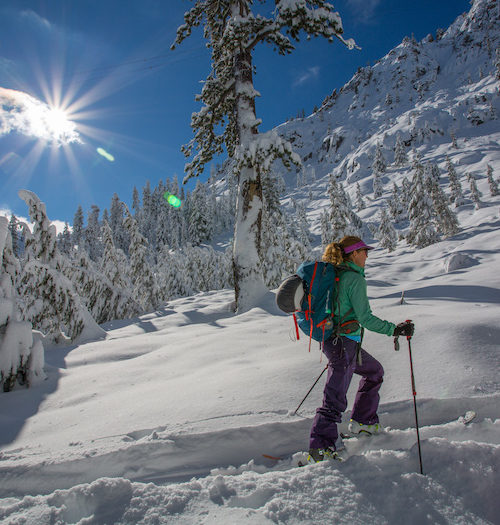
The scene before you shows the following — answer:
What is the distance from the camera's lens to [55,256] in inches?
385

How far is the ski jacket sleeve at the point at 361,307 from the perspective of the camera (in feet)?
8.01

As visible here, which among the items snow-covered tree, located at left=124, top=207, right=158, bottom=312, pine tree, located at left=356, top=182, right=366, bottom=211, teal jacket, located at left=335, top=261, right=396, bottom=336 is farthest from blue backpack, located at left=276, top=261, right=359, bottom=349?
pine tree, located at left=356, top=182, right=366, bottom=211

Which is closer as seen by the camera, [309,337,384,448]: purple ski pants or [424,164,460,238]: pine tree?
[309,337,384,448]: purple ski pants

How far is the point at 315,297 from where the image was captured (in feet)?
8.15

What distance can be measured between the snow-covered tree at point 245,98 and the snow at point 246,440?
3.99 meters

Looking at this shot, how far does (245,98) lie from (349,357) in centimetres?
829

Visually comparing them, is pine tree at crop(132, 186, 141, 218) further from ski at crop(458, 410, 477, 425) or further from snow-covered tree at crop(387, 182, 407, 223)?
ski at crop(458, 410, 477, 425)

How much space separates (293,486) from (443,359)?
2148mm

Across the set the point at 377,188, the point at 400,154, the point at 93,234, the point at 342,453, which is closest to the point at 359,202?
the point at 377,188

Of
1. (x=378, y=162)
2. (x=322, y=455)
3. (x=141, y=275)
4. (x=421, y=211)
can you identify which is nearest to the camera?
(x=322, y=455)

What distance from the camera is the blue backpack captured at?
2428 mm

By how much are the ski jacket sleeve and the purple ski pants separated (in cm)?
22

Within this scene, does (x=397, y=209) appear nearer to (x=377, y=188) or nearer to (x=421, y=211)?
(x=377, y=188)

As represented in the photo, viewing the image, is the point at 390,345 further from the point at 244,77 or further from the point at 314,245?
the point at 314,245
